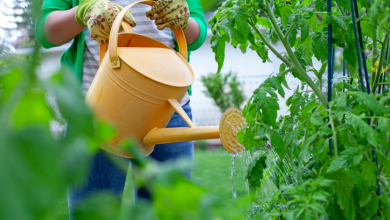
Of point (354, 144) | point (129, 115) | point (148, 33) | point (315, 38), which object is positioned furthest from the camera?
point (148, 33)

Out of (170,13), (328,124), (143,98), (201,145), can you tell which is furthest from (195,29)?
A: (201,145)

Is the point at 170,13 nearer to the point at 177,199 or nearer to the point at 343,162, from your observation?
the point at 343,162

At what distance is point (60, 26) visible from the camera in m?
1.47

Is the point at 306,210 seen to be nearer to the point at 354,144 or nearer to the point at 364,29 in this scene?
the point at 354,144

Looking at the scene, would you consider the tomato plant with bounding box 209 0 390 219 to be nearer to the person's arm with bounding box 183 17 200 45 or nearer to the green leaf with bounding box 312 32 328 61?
the green leaf with bounding box 312 32 328 61

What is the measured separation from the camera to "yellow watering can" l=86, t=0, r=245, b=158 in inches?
44.8

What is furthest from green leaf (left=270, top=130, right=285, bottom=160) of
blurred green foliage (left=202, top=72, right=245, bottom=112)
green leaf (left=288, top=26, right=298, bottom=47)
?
blurred green foliage (left=202, top=72, right=245, bottom=112)

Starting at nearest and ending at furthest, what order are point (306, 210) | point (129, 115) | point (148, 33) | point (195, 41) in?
1. point (306, 210)
2. point (129, 115)
3. point (148, 33)
4. point (195, 41)

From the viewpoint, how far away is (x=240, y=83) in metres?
9.85

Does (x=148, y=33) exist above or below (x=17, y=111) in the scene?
below

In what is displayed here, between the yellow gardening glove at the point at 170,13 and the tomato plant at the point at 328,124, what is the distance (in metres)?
0.31

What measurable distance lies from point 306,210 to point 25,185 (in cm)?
64

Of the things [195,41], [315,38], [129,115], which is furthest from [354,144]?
[195,41]

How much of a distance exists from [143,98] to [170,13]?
45 centimetres
